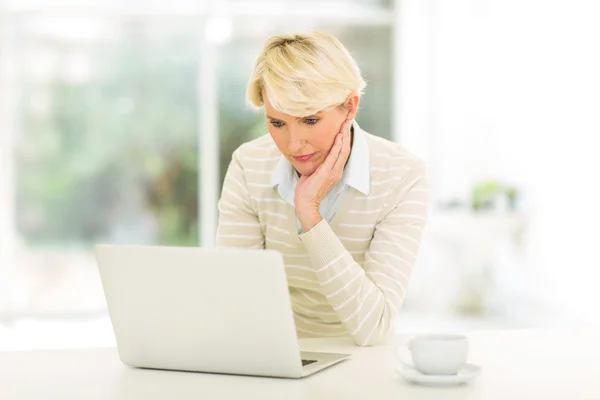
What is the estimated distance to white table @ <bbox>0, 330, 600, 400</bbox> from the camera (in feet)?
4.50

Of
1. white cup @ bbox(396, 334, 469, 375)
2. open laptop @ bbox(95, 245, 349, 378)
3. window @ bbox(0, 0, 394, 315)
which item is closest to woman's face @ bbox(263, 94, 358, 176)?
open laptop @ bbox(95, 245, 349, 378)

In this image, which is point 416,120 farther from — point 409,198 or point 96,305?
point 409,198

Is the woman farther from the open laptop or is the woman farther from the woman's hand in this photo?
the open laptop

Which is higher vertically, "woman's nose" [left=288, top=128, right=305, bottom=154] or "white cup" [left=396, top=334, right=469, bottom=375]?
"woman's nose" [left=288, top=128, right=305, bottom=154]

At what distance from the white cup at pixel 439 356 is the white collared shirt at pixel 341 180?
74cm

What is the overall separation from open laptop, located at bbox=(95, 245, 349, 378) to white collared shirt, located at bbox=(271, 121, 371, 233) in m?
0.63

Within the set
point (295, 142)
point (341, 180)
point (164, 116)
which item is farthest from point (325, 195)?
point (164, 116)

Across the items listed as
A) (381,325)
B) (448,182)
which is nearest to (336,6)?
(448,182)

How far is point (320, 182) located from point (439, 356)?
2.32 feet

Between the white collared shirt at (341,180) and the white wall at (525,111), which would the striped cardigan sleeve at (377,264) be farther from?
the white wall at (525,111)

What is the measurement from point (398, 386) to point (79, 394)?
18.8 inches

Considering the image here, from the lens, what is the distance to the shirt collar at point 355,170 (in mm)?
2137

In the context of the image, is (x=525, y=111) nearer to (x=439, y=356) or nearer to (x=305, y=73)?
(x=305, y=73)

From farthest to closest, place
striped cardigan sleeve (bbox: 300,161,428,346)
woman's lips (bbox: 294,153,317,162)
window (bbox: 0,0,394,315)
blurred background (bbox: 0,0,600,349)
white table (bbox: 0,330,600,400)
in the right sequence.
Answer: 1. window (bbox: 0,0,394,315)
2. blurred background (bbox: 0,0,600,349)
3. woman's lips (bbox: 294,153,317,162)
4. striped cardigan sleeve (bbox: 300,161,428,346)
5. white table (bbox: 0,330,600,400)
